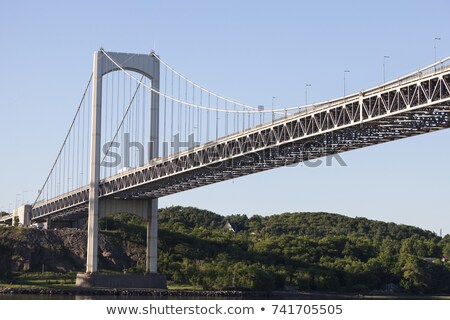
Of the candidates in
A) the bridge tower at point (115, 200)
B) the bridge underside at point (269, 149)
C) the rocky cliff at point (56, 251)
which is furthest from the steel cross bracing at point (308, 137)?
the rocky cliff at point (56, 251)

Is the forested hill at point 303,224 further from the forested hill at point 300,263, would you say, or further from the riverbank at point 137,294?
the riverbank at point 137,294

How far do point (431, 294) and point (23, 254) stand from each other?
117 ft

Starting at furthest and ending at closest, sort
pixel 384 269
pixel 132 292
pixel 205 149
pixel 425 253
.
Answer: pixel 425 253 → pixel 384 269 → pixel 132 292 → pixel 205 149

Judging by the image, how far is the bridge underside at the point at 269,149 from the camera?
52.9 meters

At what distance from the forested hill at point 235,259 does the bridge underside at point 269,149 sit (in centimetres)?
1064

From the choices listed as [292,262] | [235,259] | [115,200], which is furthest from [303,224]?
[115,200]

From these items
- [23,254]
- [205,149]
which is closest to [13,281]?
[23,254]

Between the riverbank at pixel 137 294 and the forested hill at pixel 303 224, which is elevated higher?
the forested hill at pixel 303 224

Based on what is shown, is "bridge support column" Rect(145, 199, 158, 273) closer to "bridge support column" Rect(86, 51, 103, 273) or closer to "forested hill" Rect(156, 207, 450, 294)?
"forested hill" Rect(156, 207, 450, 294)

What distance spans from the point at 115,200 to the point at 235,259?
17.1 meters

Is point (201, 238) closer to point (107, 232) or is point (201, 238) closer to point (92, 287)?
point (107, 232)

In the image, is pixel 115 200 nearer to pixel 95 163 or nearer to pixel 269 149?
pixel 95 163

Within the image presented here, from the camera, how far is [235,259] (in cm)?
9900

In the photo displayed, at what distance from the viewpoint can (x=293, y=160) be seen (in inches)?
2564
